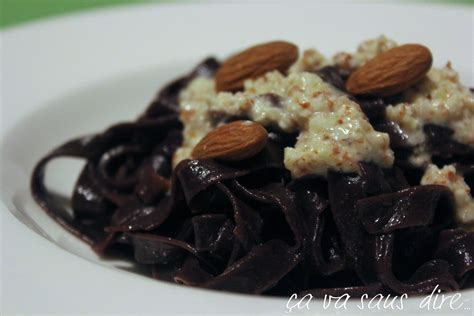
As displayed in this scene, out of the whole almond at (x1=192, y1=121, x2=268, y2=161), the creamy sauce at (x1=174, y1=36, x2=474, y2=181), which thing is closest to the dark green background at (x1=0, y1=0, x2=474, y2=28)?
the creamy sauce at (x1=174, y1=36, x2=474, y2=181)

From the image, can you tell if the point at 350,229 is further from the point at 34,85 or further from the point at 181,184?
the point at 34,85

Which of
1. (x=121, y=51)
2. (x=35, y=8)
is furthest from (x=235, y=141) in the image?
(x=35, y=8)

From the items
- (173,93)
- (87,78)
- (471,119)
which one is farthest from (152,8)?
(471,119)

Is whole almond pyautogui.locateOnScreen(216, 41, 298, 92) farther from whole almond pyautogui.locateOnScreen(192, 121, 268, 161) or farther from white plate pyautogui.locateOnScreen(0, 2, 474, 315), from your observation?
white plate pyautogui.locateOnScreen(0, 2, 474, 315)

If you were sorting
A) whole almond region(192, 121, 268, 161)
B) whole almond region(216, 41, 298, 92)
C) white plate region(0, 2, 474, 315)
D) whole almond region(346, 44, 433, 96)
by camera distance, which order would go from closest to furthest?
whole almond region(192, 121, 268, 161)
whole almond region(346, 44, 433, 96)
whole almond region(216, 41, 298, 92)
white plate region(0, 2, 474, 315)

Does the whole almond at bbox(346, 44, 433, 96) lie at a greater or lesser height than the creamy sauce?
greater

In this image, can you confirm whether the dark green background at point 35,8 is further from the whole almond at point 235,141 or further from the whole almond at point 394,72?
the whole almond at point 235,141
